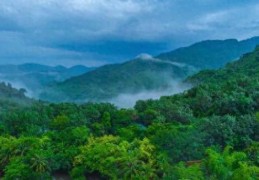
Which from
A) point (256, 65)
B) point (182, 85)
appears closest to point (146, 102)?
point (256, 65)

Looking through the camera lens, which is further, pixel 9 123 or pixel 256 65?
pixel 256 65

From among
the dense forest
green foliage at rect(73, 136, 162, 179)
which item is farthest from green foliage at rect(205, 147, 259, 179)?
green foliage at rect(73, 136, 162, 179)

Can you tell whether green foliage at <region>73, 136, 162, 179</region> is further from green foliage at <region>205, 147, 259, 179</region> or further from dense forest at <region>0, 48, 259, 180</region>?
green foliage at <region>205, 147, 259, 179</region>

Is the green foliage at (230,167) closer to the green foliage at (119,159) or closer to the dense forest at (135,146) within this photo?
the dense forest at (135,146)

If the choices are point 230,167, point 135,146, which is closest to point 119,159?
point 135,146

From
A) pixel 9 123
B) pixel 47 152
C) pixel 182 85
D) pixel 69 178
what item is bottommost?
pixel 69 178

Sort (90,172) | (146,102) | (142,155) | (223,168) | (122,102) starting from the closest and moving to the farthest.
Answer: (223,168) < (142,155) < (90,172) < (146,102) < (122,102)

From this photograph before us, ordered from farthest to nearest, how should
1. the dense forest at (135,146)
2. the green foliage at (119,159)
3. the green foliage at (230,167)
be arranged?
the green foliage at (119,159)
the dense forest at (135,146)
the green foliage at (230,167)

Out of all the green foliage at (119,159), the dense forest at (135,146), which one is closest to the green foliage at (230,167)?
the dense forest at (135,146)

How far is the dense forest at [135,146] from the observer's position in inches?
1168

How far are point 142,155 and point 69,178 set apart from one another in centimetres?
705

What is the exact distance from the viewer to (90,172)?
36250 millimetres

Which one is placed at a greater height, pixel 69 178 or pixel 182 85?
pixel 182 85

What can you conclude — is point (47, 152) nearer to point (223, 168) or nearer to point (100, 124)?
point (100, 124)
